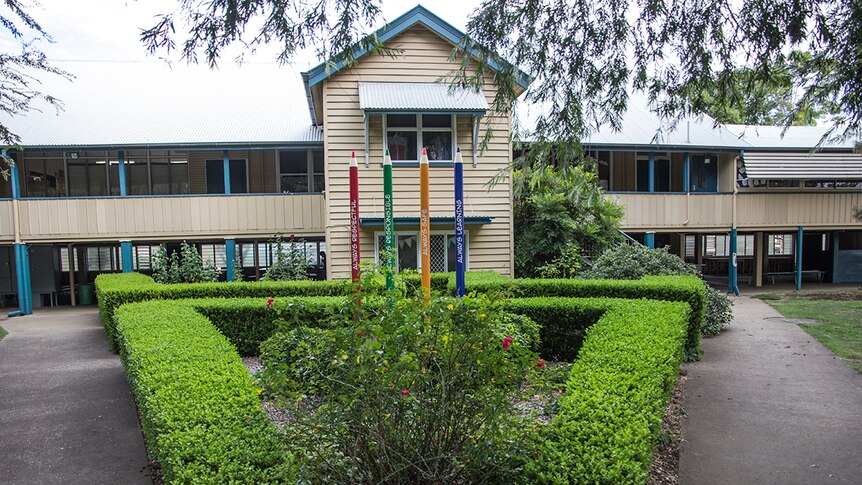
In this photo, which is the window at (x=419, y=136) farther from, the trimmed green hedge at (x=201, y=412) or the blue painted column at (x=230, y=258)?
the trimmed green hedge at (x=201, y=412)

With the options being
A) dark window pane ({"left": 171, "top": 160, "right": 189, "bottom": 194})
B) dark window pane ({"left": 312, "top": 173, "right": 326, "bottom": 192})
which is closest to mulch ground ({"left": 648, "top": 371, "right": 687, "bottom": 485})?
dark window pane ({"left": 312, "top": 173, "right": 326, "bottom": 192})

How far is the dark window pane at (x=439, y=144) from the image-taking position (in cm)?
1514

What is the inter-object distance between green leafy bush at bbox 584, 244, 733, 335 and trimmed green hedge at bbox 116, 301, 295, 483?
879cm

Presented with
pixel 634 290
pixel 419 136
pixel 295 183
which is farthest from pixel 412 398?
pixel 295 183

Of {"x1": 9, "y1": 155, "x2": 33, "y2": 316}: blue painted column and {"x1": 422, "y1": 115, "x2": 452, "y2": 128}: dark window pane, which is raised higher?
{"x1": 422, "y1": 115, "x2": 452, "y2": 128}: dark window pane

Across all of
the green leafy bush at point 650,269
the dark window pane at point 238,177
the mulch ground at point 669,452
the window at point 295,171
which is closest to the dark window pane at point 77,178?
the dark window pane at point 238,177

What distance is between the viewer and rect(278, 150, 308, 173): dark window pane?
1992 cm

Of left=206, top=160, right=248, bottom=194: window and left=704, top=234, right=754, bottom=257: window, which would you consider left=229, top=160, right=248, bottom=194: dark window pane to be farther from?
left=704, top=234, right=754, bottom=257: window

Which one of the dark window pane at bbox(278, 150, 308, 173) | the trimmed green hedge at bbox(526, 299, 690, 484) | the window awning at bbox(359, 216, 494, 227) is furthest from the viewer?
the dark window pane at bbox(278, 150, 308, 173)

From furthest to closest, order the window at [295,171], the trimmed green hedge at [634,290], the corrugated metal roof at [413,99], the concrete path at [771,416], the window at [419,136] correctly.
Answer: the window at [295,171] → the window at [419,136] → the corrugated metal roof at [413,99] → the trimmed green hedge at [634,290] → the concrete path at [771,416]

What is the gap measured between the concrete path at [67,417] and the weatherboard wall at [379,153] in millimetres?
5897

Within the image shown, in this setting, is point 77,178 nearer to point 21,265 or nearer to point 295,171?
point 21,265

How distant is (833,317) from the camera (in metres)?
14.0

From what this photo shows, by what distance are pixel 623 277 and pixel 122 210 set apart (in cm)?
1335
